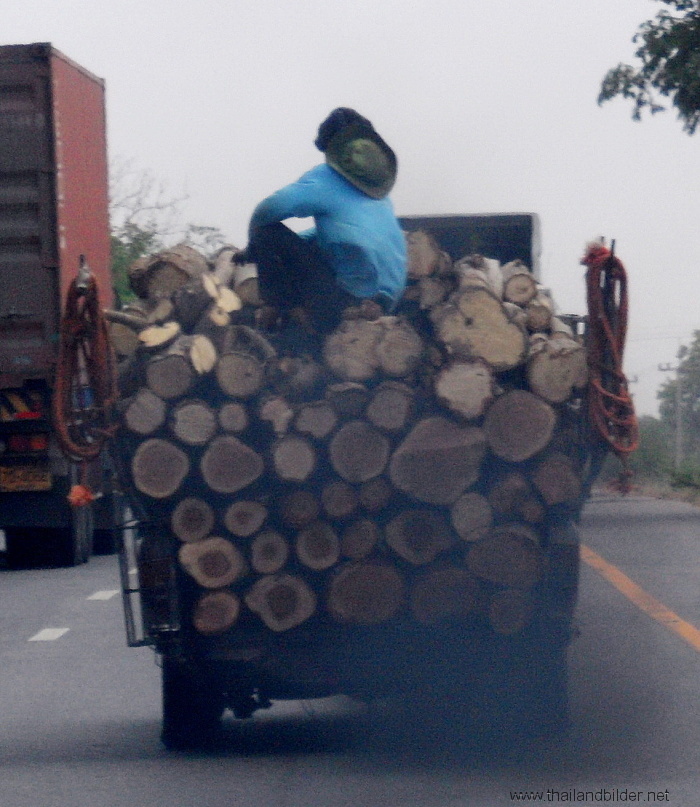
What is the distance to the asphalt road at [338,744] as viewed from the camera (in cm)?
624

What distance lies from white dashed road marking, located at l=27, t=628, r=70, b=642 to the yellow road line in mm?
3495

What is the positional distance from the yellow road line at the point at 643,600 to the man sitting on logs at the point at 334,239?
3.52 meters

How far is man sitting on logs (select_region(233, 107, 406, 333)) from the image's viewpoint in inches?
271

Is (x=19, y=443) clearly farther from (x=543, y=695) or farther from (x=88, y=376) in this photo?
(x=543, y=695)

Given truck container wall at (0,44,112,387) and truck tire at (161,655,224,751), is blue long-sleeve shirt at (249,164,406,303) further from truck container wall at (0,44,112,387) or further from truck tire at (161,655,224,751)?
truck container wall at (0,44,112,387)

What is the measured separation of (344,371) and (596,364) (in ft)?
2.95

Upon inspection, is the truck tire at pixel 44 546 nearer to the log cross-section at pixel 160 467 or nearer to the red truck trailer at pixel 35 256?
the red truck trailer at pixel 35 256

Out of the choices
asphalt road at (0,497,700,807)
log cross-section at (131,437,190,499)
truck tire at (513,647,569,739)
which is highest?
log cross-section at (131,437,190,499)

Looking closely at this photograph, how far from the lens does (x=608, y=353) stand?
261 inches

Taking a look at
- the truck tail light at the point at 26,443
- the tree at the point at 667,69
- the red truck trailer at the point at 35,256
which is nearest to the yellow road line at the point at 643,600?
→ the red truck trailer at the point at 35,256

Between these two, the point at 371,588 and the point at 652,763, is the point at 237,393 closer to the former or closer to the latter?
the point at 371,588

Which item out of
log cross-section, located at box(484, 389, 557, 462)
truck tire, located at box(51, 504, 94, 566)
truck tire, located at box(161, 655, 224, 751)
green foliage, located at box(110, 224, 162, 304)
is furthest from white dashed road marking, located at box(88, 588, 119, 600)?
green foliage, located at box(110, 224, 162, 304)

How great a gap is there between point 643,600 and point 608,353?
5.49 meters

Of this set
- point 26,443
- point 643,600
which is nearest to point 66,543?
point 26,443
